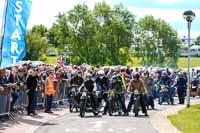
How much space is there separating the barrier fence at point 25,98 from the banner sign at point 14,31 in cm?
457

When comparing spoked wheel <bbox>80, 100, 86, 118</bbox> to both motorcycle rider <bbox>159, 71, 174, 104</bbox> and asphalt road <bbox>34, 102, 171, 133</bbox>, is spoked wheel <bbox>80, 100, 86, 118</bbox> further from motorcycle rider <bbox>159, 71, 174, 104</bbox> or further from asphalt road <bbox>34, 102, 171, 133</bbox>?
motorcycle rider <bbox>159, 71, 174, 104</bbox>

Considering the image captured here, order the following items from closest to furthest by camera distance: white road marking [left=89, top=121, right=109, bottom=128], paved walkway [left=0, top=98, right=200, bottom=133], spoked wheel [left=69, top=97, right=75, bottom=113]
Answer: paved walkway [left=0, top=98, right=200, bottom=133]
white road marking [left=89, top=121, right=109, bottom=128]
spoked wheel [left=69, top=97, right=75, bottom=113]

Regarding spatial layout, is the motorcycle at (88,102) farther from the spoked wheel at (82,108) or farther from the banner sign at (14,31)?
the banner sign at (14,31)

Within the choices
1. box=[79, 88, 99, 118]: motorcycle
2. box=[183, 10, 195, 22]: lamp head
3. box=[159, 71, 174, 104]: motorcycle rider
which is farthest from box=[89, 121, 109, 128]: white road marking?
box=[159, 71, 174, 104]: motorcycle rider

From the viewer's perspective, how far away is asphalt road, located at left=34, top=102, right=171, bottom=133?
2050cm

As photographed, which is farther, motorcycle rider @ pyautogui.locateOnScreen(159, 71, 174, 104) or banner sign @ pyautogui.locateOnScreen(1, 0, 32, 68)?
motorcycle rider @ pyautogui.locateOnScreen(159, 71, 174, 104)

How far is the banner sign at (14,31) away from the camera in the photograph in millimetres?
18078

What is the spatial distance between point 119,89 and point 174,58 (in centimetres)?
6003

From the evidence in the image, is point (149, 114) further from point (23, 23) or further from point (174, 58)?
point (174, 58)

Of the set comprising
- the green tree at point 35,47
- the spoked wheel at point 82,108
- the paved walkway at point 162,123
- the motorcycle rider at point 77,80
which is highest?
the green tree at point 35,47

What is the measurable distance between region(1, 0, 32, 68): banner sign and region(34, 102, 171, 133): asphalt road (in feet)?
9.84

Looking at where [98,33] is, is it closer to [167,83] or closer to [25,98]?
[167,83]

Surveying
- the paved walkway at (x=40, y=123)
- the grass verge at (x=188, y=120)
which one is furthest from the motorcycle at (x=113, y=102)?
the grass verge at (x=188, y=120)

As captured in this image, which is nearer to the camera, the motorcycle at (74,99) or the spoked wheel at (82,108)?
the spoked wheel at (82,108)
